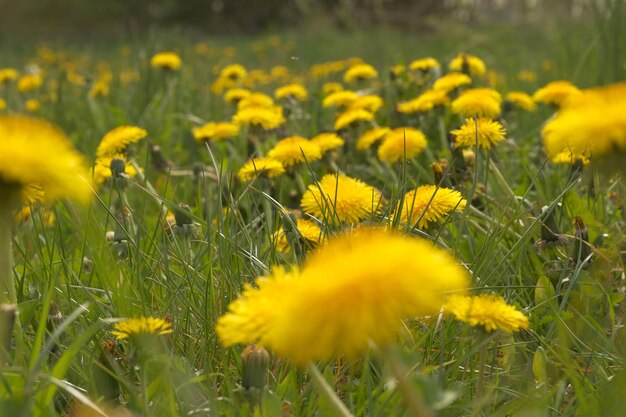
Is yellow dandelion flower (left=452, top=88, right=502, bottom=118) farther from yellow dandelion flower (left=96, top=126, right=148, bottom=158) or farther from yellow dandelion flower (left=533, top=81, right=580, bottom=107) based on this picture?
yellow dandelion flower (left=96, top=126, right=148, bottom=158)

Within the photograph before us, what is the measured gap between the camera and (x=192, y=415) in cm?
73

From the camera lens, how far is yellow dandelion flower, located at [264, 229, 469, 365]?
45 cm

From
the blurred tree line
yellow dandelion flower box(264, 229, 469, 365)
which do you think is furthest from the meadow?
the blurred tree line

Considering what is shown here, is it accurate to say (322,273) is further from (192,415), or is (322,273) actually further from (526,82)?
(526,82)

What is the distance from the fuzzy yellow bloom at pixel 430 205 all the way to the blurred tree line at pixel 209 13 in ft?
31.5

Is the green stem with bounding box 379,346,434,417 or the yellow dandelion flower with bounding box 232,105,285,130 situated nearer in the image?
the green stem with bounding box 379,346,434,417

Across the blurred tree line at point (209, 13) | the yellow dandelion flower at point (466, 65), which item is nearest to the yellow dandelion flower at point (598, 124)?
the yellow dandelion flower at point (466, 65)

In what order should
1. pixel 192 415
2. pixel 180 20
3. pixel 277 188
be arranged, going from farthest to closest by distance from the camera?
pixel 180 20 < pixel 277 188 < pixel 192 415

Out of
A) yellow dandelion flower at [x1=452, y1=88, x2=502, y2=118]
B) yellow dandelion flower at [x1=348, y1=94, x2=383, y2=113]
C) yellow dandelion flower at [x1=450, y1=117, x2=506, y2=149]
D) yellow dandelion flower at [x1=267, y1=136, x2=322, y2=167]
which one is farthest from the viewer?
yellow dandelion flower at [x1=348, y1=94, x2=383, y2=113]

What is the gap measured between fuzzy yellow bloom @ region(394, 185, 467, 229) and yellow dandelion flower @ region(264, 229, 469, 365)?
454 millimetres

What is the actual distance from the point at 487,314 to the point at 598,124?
8.6 inches

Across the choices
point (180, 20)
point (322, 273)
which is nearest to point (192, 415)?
point (322, 273)

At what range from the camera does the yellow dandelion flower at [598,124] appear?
1.88 ft

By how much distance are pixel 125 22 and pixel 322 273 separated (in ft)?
51.2
